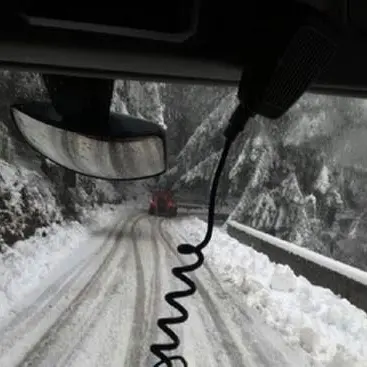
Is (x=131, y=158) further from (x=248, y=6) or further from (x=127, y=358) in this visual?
(x=127, y=358)

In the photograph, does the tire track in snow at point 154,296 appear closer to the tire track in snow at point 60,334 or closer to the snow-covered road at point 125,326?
the snow-covered road at point 125,326

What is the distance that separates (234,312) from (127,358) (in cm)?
288

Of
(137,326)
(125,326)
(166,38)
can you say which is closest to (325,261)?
(137,326)

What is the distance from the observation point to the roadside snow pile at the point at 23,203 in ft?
49.1

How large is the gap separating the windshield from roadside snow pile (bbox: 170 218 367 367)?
33mm

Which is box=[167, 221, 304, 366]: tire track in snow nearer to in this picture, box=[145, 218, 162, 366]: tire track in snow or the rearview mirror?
box=[145, 218, 162, 366]: tire track in snow

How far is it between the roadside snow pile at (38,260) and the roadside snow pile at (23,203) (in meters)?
0.31

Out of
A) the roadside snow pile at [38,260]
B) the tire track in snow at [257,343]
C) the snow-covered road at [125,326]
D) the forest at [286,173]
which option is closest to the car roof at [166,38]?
the snow-covered road at [125,326]

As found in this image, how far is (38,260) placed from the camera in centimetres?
1338

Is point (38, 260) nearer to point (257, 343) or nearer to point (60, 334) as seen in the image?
point (60, 334)

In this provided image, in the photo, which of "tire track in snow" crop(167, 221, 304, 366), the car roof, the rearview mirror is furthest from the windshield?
the car roof

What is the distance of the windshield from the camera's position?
7297mm

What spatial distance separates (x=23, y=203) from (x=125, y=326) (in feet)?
32.2

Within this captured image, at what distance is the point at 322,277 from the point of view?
35.7 feet
